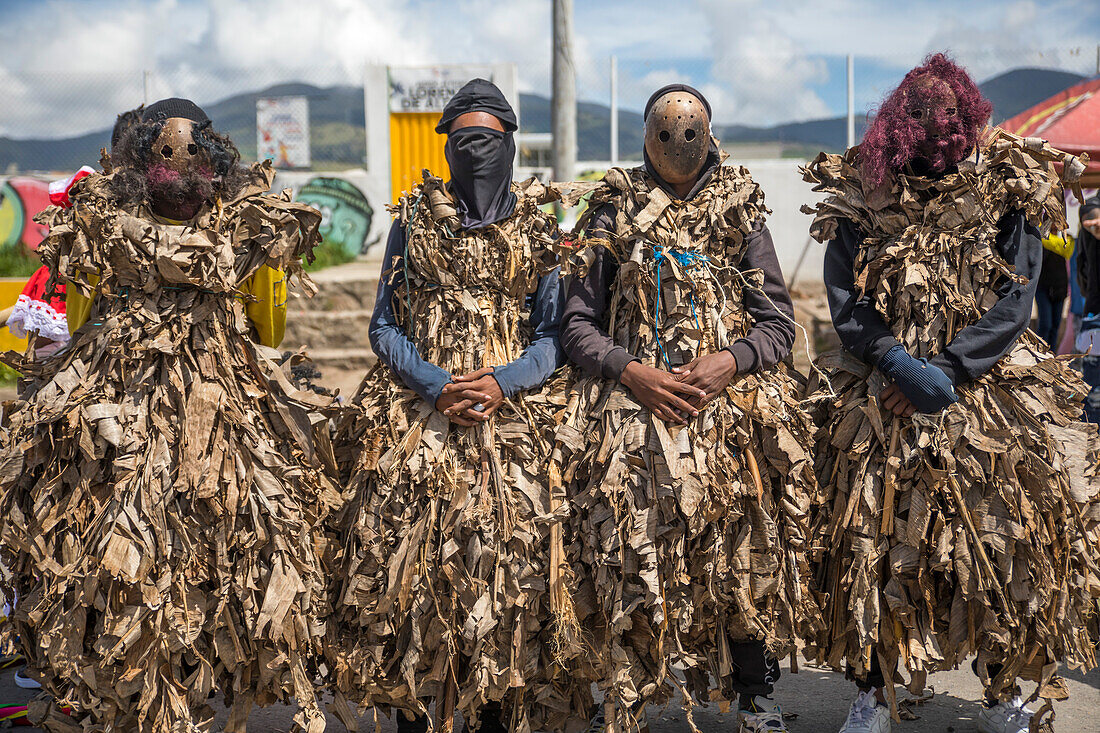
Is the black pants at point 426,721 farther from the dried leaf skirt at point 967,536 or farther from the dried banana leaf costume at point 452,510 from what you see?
the dried leaf skirt at point 967,536

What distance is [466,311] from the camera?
303 centimetres

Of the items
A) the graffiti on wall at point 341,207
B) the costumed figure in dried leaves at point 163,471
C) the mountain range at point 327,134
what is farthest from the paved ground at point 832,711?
the mountain range at point 327,134

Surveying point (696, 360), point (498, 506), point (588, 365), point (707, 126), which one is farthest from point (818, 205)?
point (498, 506)

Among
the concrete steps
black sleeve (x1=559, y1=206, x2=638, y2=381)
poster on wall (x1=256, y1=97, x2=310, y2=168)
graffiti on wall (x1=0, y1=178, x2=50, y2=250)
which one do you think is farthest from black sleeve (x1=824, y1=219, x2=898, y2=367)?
graffiti on wall (x1=0, y1=178, x2=50, y2=250)

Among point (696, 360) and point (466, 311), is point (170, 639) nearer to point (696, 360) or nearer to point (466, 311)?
point (466, 311)

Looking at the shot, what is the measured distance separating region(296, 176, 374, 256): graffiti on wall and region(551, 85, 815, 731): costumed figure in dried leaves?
9.69m

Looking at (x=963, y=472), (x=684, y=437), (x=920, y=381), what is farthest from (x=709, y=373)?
(x=963, y=472)

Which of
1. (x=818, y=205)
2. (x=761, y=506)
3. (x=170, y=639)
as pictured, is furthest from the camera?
(x=818, y=205)

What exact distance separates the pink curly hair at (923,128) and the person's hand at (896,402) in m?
0.71

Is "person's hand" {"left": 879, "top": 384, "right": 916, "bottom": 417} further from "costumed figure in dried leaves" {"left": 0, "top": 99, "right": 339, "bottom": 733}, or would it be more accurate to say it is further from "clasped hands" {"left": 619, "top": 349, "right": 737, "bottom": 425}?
"costumed figure in dried leaves" {"left": 0, "top": 99, "right": 339, "bottom": 733}

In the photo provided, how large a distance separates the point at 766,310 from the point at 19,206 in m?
12.3

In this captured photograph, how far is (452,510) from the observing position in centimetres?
287

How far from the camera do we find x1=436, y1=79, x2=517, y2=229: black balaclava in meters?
3.04

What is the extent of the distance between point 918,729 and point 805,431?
129 centimetres
